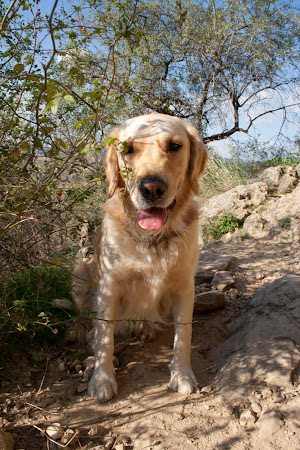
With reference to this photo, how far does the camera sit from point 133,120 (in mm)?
2873

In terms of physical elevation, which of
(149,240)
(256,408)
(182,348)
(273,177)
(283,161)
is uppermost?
(283,161)

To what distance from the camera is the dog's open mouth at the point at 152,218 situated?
2521 millimetres

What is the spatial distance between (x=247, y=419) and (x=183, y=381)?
57 cm

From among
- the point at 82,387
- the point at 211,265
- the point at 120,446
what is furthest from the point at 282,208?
the point at 120,446

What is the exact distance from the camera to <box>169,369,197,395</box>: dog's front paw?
8.52ft

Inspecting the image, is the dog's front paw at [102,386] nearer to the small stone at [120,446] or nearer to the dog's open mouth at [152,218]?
the small stone at [120,446]

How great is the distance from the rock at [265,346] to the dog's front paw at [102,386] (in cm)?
75

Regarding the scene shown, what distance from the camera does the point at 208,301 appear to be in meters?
3.69

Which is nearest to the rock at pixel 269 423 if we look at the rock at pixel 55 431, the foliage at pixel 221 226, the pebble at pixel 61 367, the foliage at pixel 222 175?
the rock at pixel 55 431

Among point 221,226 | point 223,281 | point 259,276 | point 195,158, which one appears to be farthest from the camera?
point 221,226

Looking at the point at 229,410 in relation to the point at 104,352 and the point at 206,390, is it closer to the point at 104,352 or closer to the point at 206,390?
the point at 206,390

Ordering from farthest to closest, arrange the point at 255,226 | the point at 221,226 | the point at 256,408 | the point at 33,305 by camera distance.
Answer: the point at 221,226
the point at 255,226
the point at 33,305
the point at 256,408

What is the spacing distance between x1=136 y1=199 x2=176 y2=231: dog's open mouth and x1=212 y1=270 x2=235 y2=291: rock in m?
1.83

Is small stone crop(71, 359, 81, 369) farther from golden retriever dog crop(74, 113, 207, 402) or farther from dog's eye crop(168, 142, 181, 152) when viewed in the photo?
dog's eye crop(168, 142, 181, 152)
